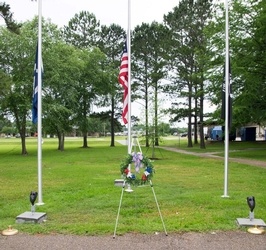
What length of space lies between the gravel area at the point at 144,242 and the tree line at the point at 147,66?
28.2 feet

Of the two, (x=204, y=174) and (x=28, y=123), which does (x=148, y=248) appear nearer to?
(x=204, y=174)

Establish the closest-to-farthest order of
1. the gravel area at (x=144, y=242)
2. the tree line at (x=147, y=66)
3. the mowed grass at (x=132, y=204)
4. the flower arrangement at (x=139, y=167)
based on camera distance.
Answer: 1. the gravel area at (x=144, y=242)
2. the mowed grass at (x=132, y=204)
3. the flower arrangement at (x=139, y=167)
4. the tree line at (x=147, y=66)

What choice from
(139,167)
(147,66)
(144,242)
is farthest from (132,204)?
(147,66)

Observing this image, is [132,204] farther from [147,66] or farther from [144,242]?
[147,66]

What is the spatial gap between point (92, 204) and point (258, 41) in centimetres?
1642

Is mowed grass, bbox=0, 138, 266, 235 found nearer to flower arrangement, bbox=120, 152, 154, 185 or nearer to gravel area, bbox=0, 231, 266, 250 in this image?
gravel area, bbox=0, 231, 266, 250

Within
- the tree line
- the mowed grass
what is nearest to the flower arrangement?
the mowed grass

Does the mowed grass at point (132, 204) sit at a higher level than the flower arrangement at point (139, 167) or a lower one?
lower

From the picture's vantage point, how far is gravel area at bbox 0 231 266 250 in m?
4.59

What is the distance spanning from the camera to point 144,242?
4.77 m

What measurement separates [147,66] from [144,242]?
34.0 meters

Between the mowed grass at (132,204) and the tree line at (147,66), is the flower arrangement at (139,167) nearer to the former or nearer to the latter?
the mowed grass at (132,204)

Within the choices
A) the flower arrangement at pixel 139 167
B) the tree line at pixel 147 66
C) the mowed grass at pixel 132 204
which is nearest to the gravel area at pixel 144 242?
the mowed grass at pixel 132 204

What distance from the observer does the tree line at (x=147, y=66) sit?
65.9ft
